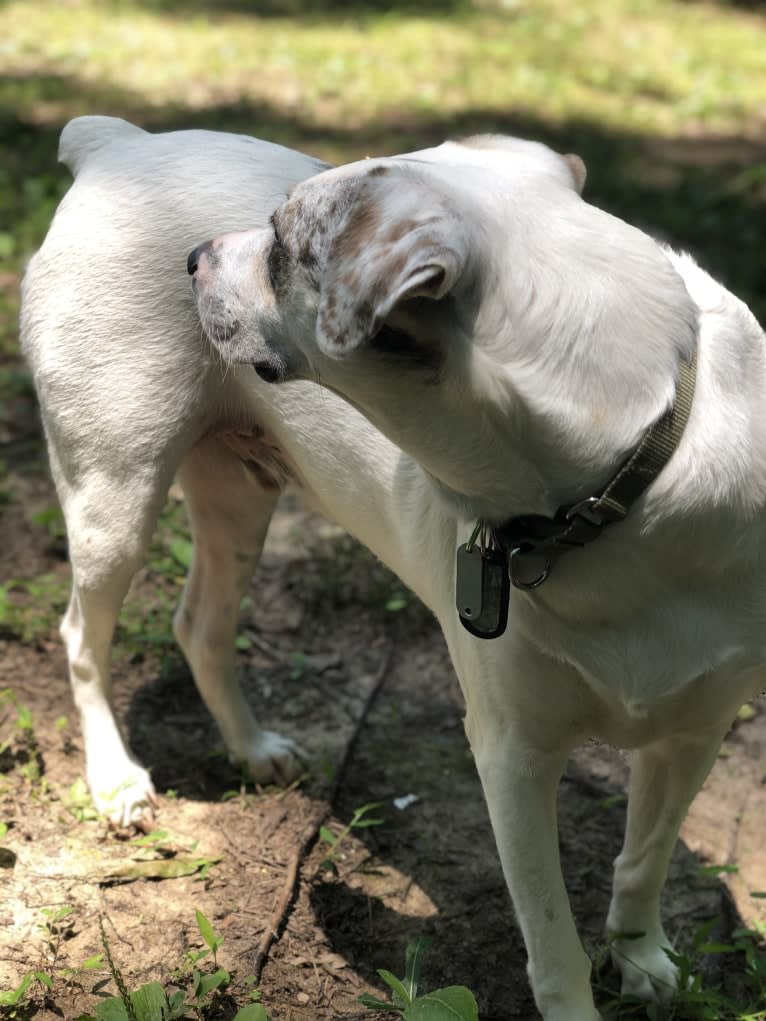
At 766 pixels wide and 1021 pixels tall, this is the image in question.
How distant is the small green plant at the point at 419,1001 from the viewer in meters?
2.28

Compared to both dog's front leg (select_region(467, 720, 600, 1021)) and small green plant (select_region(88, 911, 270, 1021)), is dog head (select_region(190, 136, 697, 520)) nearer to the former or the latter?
dog's front leg (select_region(467, 720, 600, 1021))

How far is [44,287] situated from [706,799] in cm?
218

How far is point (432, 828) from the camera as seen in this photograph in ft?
10.6

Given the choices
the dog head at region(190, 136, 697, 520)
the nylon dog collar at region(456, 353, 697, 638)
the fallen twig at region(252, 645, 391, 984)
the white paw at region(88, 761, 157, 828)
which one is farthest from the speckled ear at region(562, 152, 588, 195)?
the white paw at region(88, 761, 157, 828)

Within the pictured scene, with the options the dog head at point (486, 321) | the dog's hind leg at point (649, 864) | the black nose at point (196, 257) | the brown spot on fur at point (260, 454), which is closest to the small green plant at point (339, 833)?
the dog's hind leg at point (649, 864)

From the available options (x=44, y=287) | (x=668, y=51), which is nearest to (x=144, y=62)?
(x=668, y=51)

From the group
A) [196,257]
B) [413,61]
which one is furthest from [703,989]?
[413,61]

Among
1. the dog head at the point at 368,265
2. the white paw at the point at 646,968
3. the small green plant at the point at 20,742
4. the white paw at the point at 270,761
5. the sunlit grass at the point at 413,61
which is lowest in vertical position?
the white paw at the point at 270,761

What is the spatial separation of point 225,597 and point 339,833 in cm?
71

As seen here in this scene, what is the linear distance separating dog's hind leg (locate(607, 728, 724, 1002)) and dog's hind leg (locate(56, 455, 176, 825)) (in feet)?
4.04

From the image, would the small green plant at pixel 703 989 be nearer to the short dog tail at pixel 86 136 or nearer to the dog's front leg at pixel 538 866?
the dog's front leg at pixel 538 866

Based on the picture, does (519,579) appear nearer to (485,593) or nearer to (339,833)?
(485,593)

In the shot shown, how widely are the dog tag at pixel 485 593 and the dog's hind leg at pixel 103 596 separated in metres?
1.01

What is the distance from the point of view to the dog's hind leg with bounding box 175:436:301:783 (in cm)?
325
